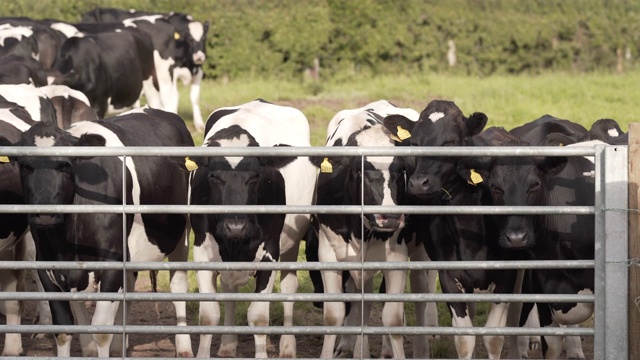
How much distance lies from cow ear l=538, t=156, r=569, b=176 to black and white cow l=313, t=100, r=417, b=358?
0.94 meters

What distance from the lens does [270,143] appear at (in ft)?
27.0

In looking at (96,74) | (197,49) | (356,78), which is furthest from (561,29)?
(96,74)

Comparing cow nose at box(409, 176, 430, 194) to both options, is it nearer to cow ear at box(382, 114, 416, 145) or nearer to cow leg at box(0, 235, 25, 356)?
cow ear at box(382, 114, 416, 145)

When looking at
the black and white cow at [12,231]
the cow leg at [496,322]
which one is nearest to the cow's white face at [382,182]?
the cow leg at [496,322]

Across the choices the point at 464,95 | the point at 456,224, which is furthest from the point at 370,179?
the point at 464,95

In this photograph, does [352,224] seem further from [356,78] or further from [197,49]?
[356,78]

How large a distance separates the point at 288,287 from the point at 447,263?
9.11ft

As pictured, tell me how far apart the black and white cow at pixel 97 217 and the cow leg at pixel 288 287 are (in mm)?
719

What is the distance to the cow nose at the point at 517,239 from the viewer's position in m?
6.59

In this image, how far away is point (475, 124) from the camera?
24.2ft

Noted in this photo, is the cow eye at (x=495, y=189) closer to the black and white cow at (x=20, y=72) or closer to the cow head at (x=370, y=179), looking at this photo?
the cow head at (x=370, y=179)

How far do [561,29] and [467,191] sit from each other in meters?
24.8

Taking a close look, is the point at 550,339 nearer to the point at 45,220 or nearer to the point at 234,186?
the point at 234,186

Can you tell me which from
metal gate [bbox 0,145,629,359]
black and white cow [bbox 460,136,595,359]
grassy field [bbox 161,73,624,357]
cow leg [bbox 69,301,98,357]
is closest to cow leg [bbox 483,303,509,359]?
black and white cow [bbox 460,136,595,359]
